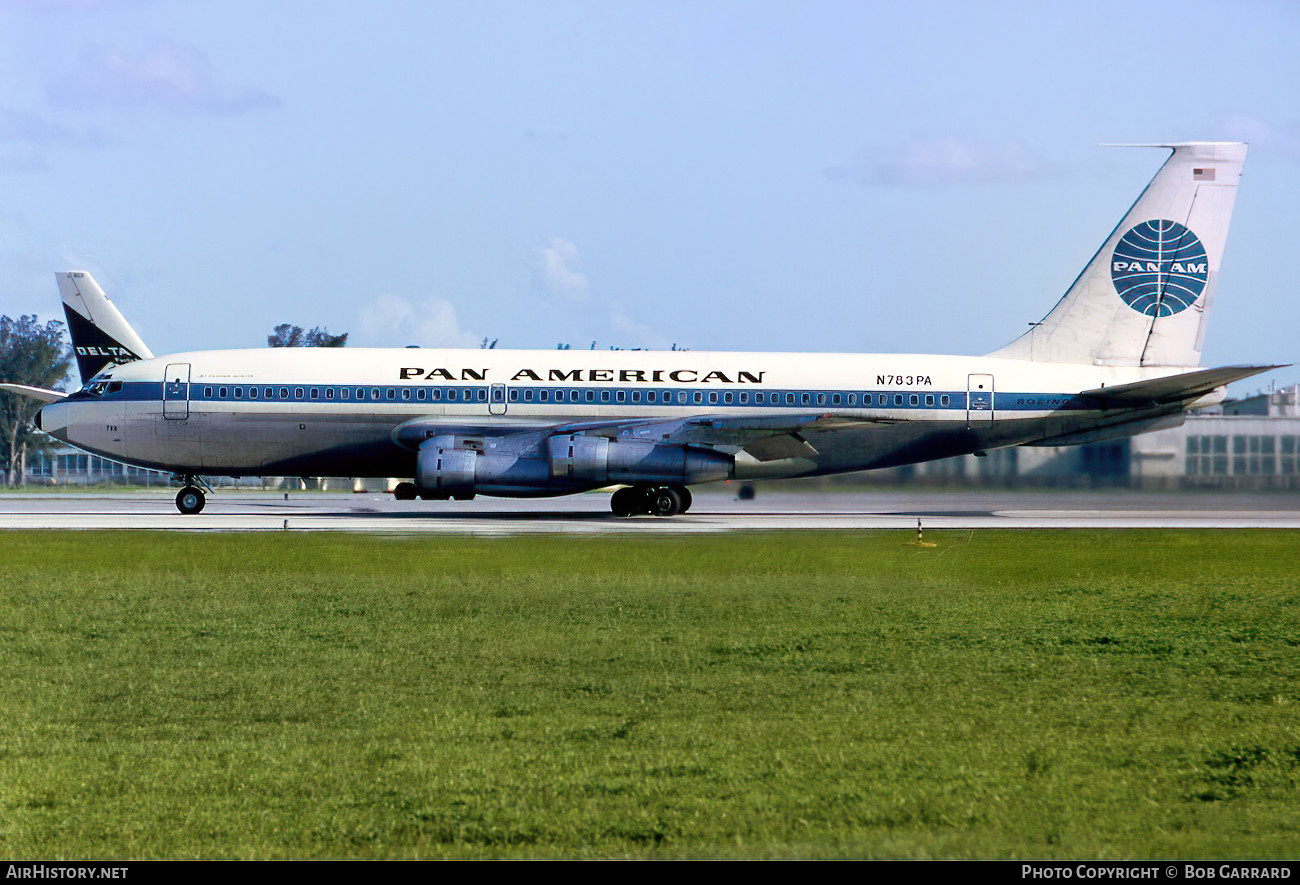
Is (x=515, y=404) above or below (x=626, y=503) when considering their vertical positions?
above

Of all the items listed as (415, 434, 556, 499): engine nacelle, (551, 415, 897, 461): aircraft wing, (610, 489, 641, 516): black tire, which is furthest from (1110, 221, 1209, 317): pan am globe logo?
(415, 434, 556, 499): engine nacelle

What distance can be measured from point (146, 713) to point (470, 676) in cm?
247

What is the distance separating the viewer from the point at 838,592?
14.9m

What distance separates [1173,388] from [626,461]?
1472 centimetres

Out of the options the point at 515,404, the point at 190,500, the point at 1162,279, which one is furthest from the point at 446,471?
the point at 1162,279

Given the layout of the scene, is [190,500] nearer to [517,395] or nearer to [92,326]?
[517,395]

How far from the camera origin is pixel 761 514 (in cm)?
3400

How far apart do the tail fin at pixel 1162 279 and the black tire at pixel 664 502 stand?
10438 millimetres

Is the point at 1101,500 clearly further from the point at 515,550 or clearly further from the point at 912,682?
the point at 912,682

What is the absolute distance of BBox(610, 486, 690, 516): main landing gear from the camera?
1331 inches

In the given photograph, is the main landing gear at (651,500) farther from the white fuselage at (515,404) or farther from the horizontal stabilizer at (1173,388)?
the horizontal stabilizer at (1173,388)

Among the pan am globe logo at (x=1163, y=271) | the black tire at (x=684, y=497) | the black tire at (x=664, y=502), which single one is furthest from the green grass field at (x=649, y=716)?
the pan am globe logo at (x=1163, y=271)

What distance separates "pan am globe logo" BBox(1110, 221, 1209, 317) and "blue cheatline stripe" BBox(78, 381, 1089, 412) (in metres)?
6.55

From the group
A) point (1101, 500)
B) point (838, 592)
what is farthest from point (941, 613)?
point (1101, 500)
